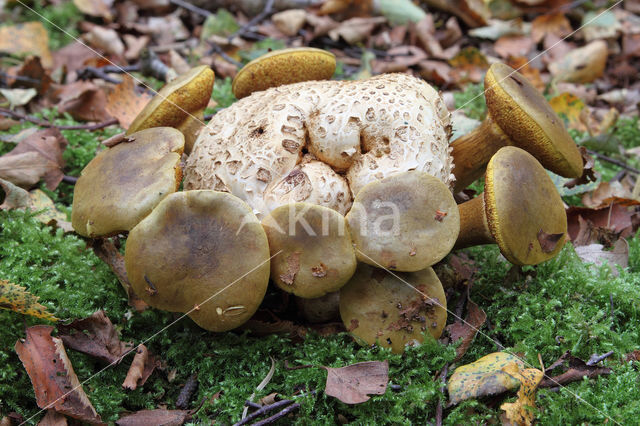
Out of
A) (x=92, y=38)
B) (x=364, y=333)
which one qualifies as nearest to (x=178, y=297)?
(x=364, y=333)

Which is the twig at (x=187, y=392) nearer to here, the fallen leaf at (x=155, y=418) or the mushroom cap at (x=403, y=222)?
the fallen leaf at (x=155, y=418)

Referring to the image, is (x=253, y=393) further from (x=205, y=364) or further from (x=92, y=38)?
(x=92, y=38)

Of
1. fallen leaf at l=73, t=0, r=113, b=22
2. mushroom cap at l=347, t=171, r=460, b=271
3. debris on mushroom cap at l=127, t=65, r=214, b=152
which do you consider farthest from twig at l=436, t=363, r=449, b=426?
fallen leaf at l=73, t=0, r=113, b=22

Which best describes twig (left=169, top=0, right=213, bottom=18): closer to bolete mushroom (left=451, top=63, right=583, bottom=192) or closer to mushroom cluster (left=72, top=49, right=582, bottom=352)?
mushroom cluster (left=72, top=49, right=582, bottom=352)

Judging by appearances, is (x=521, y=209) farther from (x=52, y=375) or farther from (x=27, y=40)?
(x=27, y=40)

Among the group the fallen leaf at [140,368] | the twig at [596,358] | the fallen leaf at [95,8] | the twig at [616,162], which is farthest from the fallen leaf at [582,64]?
the fallen leaf at [95,8]

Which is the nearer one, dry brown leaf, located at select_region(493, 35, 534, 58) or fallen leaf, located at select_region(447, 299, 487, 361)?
fallen leaf, located at select_region(447, 299, 487, 361)
